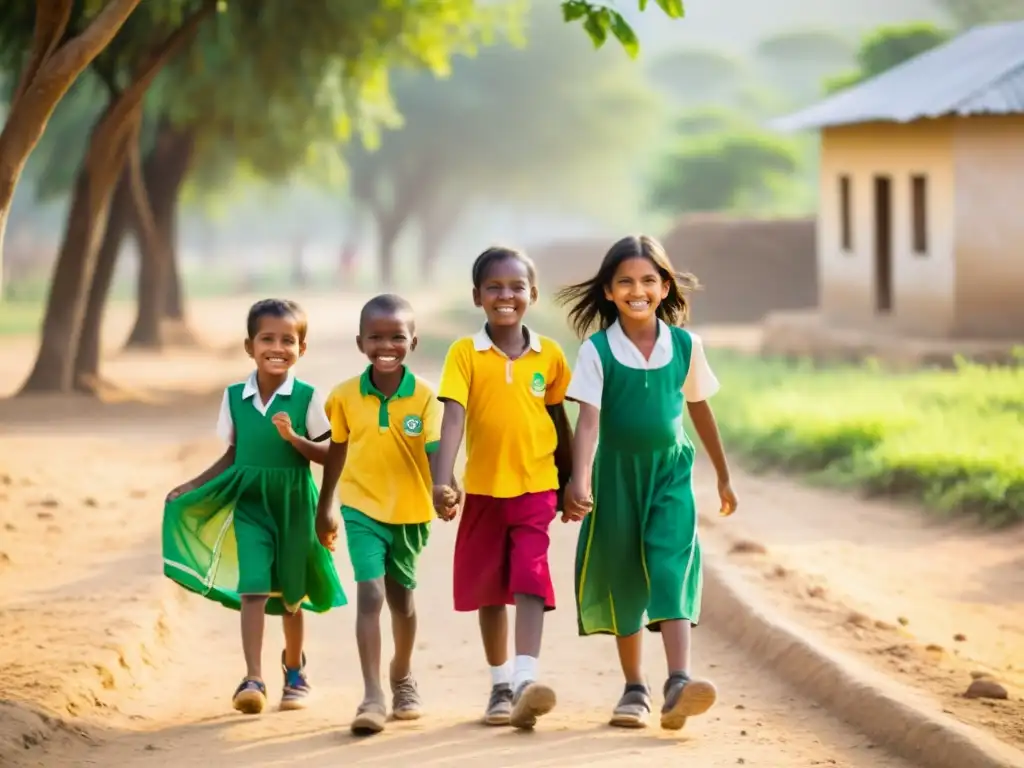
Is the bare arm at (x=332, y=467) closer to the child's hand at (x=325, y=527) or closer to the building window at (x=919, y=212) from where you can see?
the child's hand at (x=325, y=527)

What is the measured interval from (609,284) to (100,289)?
1420cm

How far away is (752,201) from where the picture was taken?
4144 cm

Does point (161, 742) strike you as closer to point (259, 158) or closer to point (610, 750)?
point (610, 750)

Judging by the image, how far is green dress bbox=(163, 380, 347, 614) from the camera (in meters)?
6.04

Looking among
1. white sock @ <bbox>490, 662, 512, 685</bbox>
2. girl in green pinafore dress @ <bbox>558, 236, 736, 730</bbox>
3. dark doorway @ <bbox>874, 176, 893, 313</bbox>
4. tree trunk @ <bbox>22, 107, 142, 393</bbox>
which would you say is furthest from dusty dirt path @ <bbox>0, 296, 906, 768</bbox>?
dark doorway @ <bbox>874, 176, 893, 313</bbox>

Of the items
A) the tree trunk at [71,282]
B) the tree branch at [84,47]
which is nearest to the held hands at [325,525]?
the tree branch at [84,47]

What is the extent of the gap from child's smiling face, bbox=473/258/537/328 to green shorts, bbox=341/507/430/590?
0.82m

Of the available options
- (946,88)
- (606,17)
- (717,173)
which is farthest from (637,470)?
(717,173)

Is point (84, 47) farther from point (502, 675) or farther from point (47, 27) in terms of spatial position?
point (502, 675)

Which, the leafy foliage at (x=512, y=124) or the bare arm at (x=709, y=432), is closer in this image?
the bare arm at (x=709, y=432)

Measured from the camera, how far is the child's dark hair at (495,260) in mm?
5668

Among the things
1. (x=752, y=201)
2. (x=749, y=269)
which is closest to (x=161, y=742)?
(x=749, y=269)

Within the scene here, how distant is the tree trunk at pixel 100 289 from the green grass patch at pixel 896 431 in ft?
22.6

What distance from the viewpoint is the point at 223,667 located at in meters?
7.36
